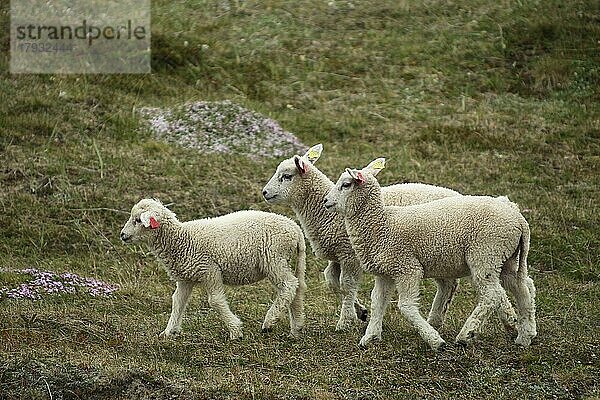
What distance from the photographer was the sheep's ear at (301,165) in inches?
423

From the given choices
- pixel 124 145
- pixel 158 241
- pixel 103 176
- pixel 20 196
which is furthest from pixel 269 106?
pixel 158 241

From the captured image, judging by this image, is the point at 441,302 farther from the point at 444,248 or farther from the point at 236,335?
the point at 236,335

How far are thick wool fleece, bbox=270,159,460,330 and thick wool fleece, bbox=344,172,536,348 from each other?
684 millimetres

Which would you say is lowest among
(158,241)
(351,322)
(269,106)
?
(269,106)

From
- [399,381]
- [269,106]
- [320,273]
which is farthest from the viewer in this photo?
[269,106]

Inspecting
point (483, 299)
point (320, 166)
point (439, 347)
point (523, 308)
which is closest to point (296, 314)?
point (439, 347)

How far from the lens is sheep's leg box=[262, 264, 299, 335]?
10.2 meters

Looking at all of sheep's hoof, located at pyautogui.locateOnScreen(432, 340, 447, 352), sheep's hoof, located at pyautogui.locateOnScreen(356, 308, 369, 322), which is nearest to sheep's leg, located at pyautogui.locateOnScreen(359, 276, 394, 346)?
sheep's hoof, located at pyautogui.locateOnScreen(432, 340, 447, 352)

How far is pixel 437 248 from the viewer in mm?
9523

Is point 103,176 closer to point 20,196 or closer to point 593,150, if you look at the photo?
point 20,196

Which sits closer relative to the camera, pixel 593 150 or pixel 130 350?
pixel 130 350

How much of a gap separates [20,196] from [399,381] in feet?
27.6

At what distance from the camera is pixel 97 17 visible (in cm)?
2211
